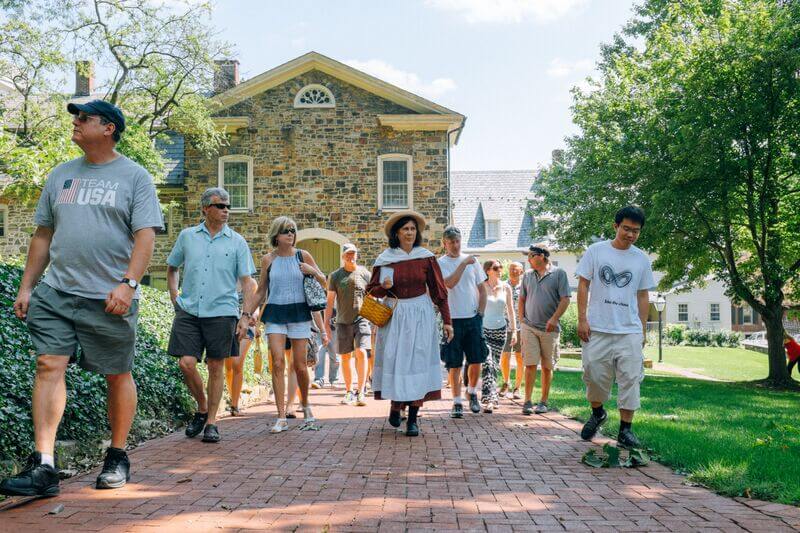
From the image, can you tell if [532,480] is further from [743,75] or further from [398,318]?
[743,75]

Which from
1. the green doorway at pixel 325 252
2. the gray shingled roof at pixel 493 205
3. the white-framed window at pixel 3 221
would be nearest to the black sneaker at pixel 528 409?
the green doorway at pixel 325 252

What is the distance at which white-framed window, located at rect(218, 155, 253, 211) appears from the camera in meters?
24.9

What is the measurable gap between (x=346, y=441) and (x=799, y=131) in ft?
48.6

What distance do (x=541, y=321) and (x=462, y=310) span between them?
1012mm

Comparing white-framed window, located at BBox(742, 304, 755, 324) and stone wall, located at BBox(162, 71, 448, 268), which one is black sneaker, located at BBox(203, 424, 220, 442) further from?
white-framed window, located at BBox(742, 304, 755, 324)

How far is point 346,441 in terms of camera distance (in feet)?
21.5

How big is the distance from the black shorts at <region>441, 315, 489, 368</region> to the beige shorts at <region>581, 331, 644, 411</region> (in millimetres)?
2334

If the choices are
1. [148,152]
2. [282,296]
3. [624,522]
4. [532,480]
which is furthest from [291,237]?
[148,152]

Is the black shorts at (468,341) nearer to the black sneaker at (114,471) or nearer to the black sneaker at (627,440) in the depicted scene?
the black sneaker at (627,440)

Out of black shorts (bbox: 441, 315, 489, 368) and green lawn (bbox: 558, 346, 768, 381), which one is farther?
green lawn (bbox: 558, 346, 768, 381)

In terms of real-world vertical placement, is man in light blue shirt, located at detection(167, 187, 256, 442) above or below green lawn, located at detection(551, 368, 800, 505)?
above

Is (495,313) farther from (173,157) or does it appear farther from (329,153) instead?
(173,157)

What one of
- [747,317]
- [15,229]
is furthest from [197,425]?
[747,317]

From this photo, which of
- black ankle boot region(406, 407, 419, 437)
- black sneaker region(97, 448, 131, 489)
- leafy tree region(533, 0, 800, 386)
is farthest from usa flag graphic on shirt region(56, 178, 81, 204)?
leafy tree region(533, 0, 800, 386)
